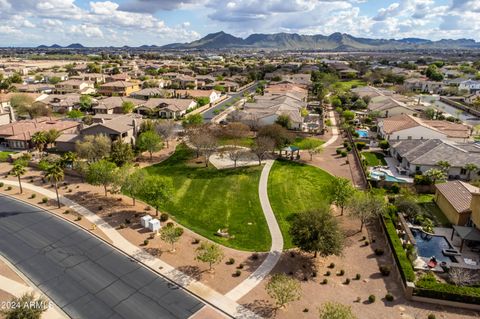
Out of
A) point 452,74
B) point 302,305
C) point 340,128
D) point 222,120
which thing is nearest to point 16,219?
point 302,305

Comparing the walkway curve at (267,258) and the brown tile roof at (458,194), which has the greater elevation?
the brown tile roof at (458,194)

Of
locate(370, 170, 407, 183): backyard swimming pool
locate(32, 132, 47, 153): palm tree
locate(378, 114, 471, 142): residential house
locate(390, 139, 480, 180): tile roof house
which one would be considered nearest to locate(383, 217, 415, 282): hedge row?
locate(370, 170, 407, 183): backyard swimming pool

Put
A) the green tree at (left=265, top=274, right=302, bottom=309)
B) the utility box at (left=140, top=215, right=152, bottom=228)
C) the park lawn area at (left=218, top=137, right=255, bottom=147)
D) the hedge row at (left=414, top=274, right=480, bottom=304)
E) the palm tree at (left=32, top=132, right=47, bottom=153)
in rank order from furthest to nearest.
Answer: the park lawn area at (left=218, top=137, right=255, bottom=147) → the palm tree at (left=32, top=132, right=47, bottom=153) → the utility box at (left=140, top=215, right=152, bottom=228) → the hedge row at (left=414, top=274, right=480, bottom=304) → the green tree at (left=265, top=274, right=302, bottom=309)

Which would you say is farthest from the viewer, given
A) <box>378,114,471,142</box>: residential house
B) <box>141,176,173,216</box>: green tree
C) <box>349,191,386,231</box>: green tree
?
<box>378,114,471,142</box>: residential house

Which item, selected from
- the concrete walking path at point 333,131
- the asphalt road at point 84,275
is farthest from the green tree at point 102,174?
the concrete walking path at point 333,131

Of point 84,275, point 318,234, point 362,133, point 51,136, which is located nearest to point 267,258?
point 318,234

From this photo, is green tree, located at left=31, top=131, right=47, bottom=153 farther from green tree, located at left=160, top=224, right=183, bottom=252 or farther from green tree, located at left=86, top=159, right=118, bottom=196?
green tree, located at left=160, top=224, right=183, bottom=252

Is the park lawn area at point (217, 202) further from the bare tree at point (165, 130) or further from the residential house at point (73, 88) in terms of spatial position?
the residential house at point (73, 88)
